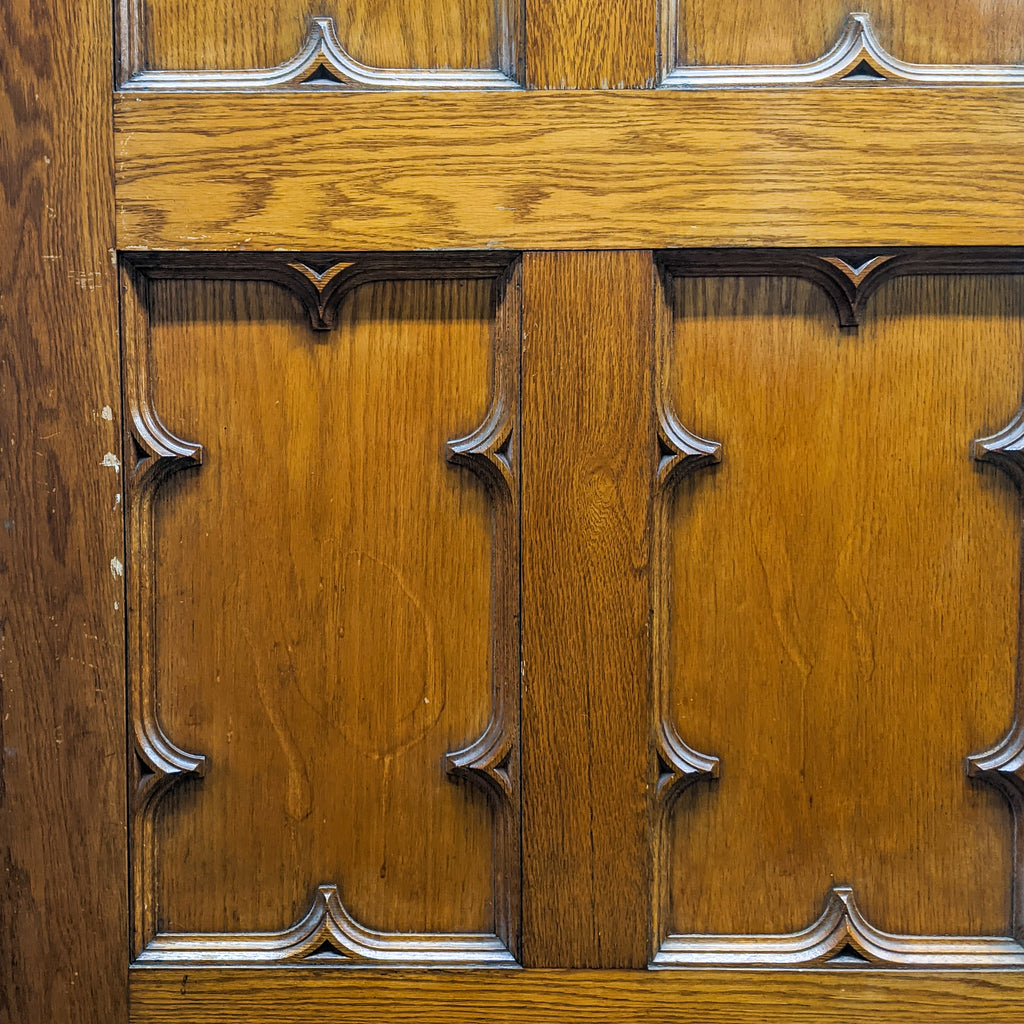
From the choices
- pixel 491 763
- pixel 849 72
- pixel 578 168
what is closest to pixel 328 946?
pixel 491 763

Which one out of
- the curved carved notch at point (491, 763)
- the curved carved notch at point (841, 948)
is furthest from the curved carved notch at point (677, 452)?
the curved carved notch at point (841, 948)

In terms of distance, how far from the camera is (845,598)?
61 centimetres

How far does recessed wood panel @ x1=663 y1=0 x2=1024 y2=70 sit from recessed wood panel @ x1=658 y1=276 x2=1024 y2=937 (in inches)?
5.8

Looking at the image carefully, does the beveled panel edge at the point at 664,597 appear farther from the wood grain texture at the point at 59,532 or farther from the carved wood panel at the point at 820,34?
the wood grain texture at the point at 59,532

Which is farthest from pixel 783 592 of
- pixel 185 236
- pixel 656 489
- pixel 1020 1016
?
pixel 185 236

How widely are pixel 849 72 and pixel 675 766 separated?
0.47m

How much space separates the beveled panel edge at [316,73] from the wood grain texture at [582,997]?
0.59 metres

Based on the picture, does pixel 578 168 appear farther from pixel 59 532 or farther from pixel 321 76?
pixel 59 532

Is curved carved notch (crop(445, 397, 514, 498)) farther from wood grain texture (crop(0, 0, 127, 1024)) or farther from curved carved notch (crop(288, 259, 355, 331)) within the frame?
wood grain texture (crop(0, 0, 127, 1024))

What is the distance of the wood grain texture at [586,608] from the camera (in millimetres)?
594

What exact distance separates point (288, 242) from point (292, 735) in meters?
0.33

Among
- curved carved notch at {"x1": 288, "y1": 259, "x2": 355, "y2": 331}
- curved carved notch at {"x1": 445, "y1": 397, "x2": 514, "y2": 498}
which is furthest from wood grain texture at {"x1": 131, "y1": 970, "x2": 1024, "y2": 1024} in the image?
curved carved notch at {"x1": 288, "y1": 259, "x2": 355, "y2": 331}

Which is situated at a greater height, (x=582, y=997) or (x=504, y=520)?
(x=504, y=520)

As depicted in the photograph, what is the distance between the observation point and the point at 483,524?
2.02 feet
